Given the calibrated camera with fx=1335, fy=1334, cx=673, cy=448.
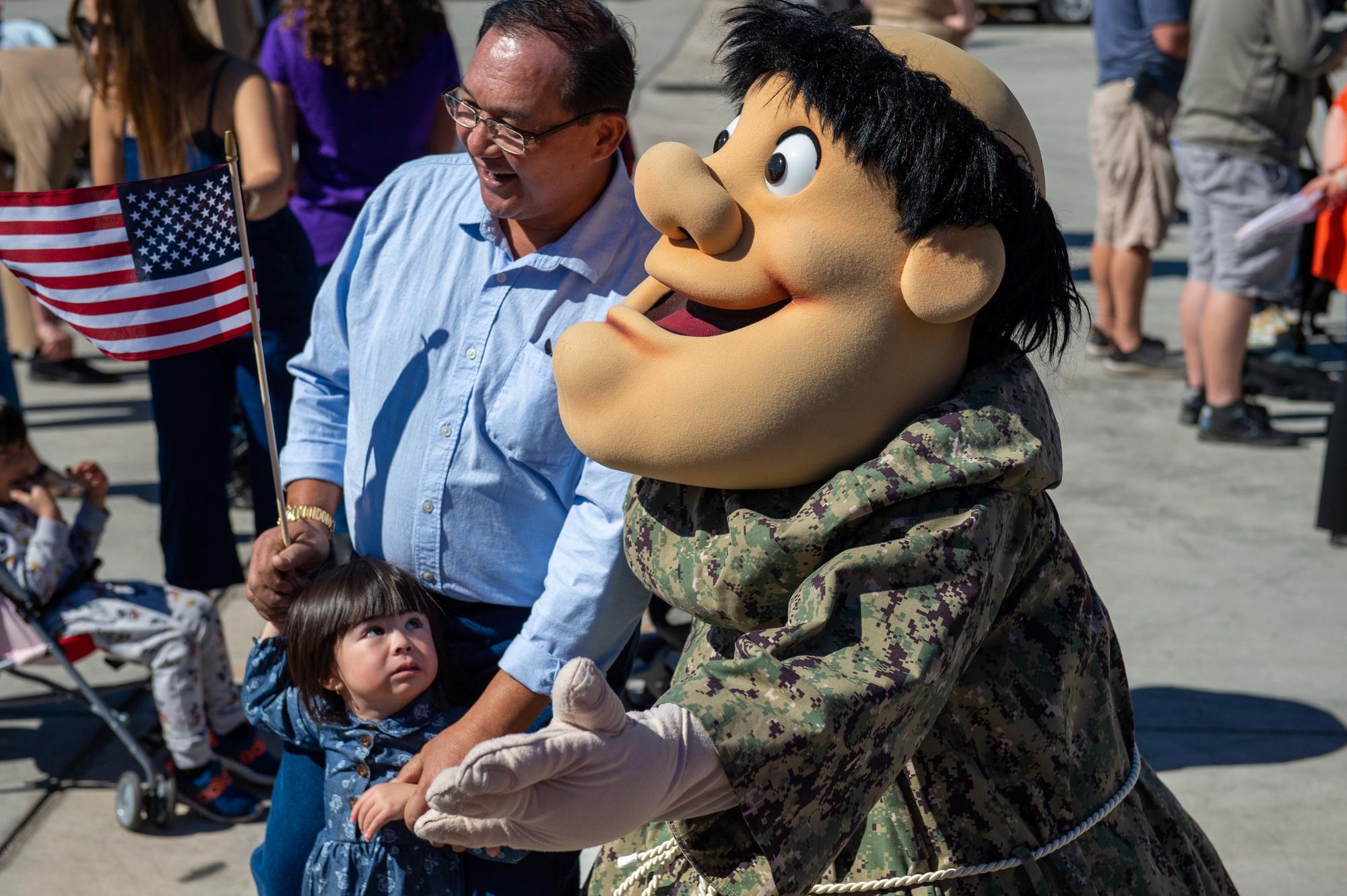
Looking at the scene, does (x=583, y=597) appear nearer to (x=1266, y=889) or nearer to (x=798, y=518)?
(x=798, y=518)

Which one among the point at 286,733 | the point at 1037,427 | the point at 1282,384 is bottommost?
the point at 1282,384

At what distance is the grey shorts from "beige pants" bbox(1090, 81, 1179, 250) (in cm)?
67

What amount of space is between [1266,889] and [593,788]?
2.48 meters

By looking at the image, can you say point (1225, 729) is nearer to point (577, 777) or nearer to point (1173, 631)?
point (1173, 631)

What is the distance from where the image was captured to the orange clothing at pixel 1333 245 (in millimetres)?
4633

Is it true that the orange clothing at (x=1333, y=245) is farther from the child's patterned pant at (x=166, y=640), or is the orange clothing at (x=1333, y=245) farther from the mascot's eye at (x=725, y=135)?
the child's patterned pant at (x=166, y=640)

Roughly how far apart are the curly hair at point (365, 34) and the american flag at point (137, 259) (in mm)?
1683

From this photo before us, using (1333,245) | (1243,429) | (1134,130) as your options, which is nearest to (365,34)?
(1333,245)

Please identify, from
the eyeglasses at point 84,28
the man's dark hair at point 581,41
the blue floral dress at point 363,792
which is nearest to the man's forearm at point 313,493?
the blue floral dress at point 363,792

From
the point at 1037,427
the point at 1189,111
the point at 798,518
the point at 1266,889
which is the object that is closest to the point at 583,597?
the point at 798,518

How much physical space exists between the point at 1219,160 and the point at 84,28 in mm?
4268

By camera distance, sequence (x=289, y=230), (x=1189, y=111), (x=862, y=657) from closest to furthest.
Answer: (x=862, y=657) → (x=289, y=230) → (x=1189, y=111)

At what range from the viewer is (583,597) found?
2.00 meters

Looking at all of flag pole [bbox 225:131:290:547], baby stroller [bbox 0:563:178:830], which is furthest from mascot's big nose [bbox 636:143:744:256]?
baby stroller [bbox 0:563:178:830]
